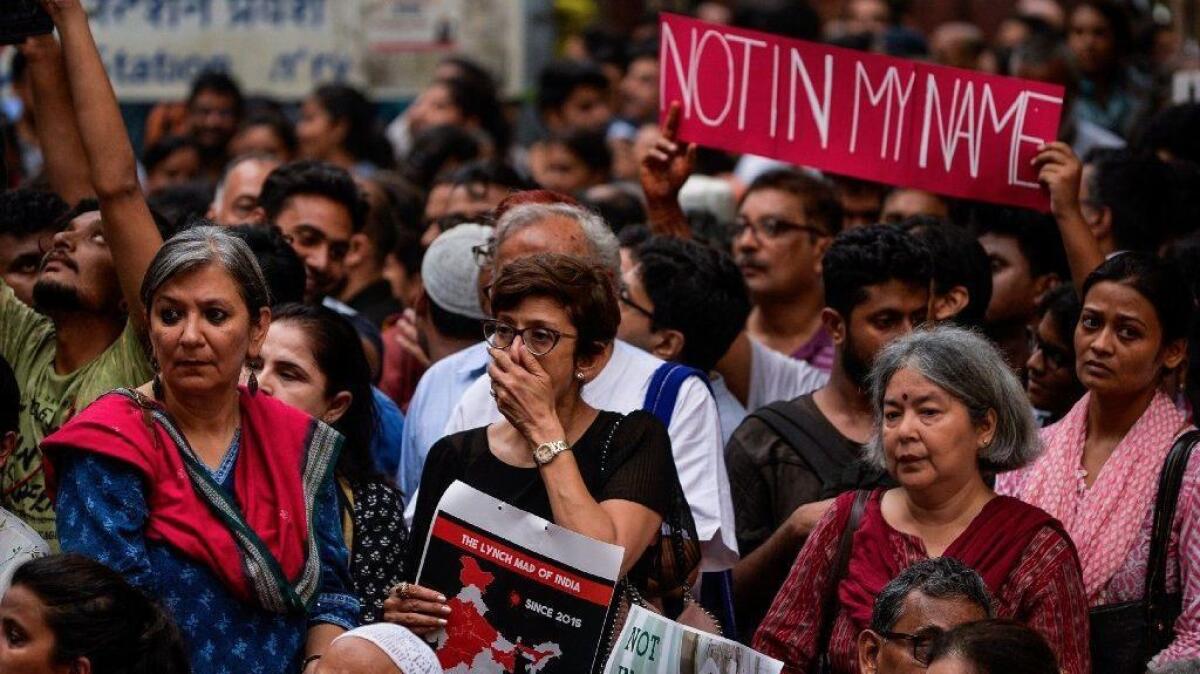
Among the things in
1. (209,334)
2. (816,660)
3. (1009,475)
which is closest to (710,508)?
(816,660)

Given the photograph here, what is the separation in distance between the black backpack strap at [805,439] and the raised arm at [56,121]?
237 cm

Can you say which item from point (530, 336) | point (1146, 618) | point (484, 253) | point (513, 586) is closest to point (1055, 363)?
point (1146, 618)

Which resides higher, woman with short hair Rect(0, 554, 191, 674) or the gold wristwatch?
the gold wristwatch

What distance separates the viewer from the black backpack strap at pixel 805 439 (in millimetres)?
5688

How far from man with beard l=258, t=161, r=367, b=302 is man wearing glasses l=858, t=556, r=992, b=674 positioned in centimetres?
318

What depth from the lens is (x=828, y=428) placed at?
19.0 feet

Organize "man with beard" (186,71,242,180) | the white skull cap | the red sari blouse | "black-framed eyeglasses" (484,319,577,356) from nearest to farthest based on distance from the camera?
the white skull cap
the red sari blouse
"black-framed eyeglasses" (484,319,577,356)
"man with beard" (186,71,242,180)

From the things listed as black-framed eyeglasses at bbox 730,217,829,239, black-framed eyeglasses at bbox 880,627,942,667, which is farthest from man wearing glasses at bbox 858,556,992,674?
black-framed eyeglasses at bbox 730,217,829,239

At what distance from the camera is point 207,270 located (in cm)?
468

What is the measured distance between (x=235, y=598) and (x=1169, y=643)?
7.44 feet

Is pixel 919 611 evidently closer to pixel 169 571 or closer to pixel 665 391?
pixel 665 391

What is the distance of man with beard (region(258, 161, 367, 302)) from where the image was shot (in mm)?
7309

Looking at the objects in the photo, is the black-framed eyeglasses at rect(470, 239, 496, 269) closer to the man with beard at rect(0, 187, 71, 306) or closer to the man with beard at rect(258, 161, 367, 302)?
the man with beard at rect(258, 161, 367, 302)

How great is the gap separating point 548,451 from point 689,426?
0.73 meters
